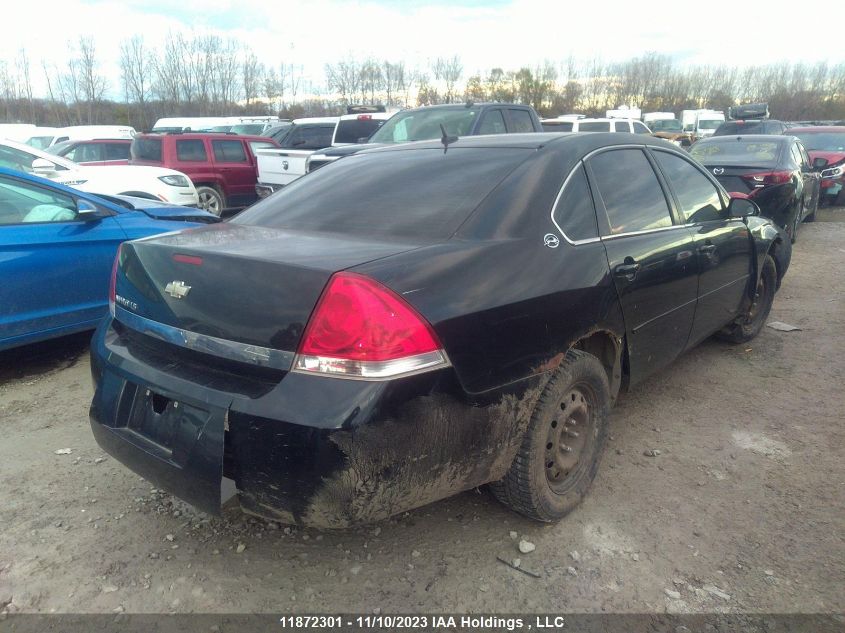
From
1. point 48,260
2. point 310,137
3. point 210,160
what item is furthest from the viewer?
point 310,137

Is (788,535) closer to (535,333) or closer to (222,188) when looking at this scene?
(535,333)

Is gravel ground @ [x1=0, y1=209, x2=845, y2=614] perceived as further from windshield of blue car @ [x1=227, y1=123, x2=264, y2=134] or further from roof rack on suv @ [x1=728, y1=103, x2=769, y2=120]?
roof rack on suv @ [x1=728, y1=103, x2=769, y2=120]

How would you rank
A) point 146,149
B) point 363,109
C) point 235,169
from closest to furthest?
point 146,149, point 235,169, point 363,109

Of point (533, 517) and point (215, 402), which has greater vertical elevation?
point (215, 402)

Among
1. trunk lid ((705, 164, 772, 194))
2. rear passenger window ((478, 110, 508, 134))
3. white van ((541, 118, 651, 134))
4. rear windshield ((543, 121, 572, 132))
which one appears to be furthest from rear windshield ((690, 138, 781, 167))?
white van ((541, 118, 651, 134))

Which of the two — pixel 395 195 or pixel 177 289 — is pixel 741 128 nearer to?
pixel 395 195

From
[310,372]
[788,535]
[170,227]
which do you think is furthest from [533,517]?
[170,227]

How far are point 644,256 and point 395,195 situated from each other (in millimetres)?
1279

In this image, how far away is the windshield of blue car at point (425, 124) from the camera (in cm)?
893

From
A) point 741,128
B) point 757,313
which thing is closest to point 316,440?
point 757,313

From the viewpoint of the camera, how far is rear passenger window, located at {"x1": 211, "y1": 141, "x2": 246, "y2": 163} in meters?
12.8

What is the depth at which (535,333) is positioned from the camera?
8.21 ft

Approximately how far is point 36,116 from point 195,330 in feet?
169

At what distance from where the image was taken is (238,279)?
7.40ft
